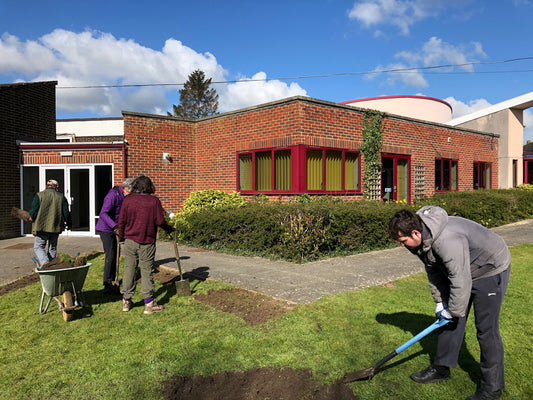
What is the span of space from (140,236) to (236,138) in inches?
327

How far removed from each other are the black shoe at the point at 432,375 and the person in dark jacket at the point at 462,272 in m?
0.16

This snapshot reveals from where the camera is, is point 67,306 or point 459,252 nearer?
point 459,252

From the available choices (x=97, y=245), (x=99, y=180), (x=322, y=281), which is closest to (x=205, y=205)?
(x=97, y=245)

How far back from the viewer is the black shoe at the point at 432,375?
3176 mm

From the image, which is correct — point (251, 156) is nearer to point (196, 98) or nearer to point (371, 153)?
point (371, 153)

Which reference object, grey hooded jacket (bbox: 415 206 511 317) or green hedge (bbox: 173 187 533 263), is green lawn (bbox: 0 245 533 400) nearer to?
grey hooded jacket (bbox: 415 206 511 317)

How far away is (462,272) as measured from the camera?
2709mm

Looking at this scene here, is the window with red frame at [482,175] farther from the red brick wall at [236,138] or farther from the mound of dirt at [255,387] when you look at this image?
the mound of dirt at [255,387]

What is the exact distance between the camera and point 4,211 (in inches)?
495

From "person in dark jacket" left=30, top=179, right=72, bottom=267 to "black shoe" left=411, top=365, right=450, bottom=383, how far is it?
19.7ft

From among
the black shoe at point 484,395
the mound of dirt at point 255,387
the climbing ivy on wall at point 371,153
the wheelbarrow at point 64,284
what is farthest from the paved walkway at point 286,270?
the climbing ivy on wall at point 371,153

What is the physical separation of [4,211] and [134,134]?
488cm

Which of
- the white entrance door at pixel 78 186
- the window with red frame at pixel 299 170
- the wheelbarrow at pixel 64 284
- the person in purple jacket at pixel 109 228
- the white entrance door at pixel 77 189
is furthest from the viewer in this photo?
the white entrance door at pixel 77 189

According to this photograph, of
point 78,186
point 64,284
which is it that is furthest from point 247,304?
point 78,186
